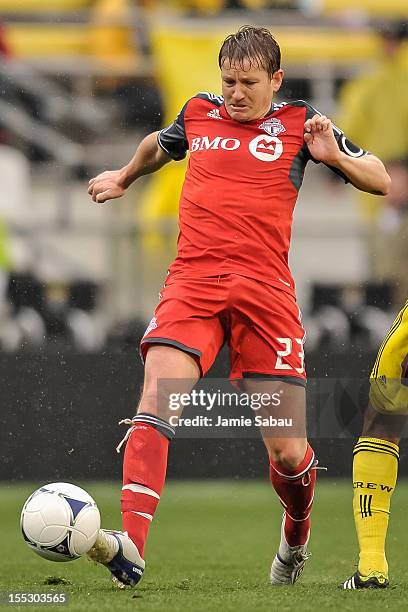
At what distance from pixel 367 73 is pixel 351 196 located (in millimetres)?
1083

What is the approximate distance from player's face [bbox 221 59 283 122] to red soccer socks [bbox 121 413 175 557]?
1255 millimetres

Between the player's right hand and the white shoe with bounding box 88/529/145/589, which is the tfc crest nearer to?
the player's right hand

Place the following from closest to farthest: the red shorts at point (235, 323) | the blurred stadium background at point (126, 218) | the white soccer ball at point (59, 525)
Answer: the white soccer ball at point (59, 525)
the red shorts at point (235, 323)
the blurred stadium background at point (126, 218)

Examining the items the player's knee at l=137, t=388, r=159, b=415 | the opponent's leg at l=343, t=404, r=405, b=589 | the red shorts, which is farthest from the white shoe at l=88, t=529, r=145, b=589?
the opponent's leg at l=343, t=404, r=405, b=589

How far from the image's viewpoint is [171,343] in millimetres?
4938

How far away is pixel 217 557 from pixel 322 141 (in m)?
2.21

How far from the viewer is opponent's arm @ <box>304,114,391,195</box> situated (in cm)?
512

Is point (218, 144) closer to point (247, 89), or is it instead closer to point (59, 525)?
point (247, 89)

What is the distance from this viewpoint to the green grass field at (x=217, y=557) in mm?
4609

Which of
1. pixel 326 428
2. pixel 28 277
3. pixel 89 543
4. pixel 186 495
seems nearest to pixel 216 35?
pixel 28 277

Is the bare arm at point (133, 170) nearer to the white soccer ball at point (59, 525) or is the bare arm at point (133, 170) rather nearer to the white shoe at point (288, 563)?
the white soccer ball at point (59, 525)

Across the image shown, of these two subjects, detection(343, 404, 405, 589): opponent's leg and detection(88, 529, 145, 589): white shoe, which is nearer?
detection(88, 529, 145, 589): white shoe

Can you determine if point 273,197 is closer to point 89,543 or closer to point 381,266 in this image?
A: point 89,543

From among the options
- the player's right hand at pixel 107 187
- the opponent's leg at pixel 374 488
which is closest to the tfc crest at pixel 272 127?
the player's right hand at pixel 107 187
